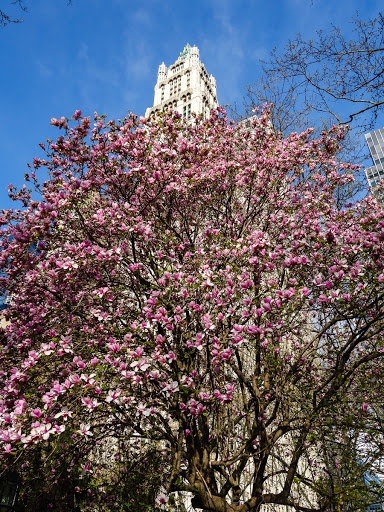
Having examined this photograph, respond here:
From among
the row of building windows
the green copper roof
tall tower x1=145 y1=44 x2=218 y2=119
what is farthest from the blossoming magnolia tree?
the green copper roof

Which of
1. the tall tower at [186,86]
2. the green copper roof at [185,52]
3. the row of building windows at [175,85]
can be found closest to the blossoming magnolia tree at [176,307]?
the tall tower at [186,86]

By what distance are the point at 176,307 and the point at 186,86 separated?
65.3 metres

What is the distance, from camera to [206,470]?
5.62 metres

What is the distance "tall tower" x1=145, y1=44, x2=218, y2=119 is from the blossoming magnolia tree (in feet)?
180

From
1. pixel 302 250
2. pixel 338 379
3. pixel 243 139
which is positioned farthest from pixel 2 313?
pixel 243 139

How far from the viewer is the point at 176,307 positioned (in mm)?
4918

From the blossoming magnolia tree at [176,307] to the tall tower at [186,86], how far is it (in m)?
55.0

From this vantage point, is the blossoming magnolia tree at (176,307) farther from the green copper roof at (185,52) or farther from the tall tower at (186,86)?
the green copper roof at (185,52)

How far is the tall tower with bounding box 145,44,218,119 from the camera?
2318 inches

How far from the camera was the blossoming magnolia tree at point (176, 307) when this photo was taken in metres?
4.74

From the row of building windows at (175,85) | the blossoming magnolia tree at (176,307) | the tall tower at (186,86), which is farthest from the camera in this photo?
the row of building windows at (175,85)

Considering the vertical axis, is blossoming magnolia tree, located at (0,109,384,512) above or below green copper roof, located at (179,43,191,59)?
below

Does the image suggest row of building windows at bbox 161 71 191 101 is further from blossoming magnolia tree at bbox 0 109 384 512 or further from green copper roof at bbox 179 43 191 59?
blossoming magnolia tree at bbox 0 109 384 512

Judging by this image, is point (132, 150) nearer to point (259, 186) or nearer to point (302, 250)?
point (259, 186)
